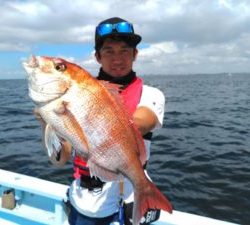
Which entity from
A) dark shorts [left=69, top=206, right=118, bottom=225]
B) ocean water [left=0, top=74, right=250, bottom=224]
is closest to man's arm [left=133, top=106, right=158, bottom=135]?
dark shorts [left=69, top=206, right=118, bottom=225]

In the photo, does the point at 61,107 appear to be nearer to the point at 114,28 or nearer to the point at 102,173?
the point at 102,173

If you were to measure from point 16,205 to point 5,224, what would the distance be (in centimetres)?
33

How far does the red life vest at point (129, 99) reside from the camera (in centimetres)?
385

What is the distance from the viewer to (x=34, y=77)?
2.91 metres

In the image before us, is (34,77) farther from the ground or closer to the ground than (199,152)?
farther from the ground

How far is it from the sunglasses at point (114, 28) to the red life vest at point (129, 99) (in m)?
0.52

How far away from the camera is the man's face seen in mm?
3945

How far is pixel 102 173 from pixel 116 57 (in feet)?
4.50

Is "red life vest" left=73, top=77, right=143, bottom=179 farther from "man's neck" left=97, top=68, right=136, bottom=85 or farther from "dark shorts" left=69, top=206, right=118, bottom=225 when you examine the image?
"dark shorts" left=69, top=206, right=118, bottom=225

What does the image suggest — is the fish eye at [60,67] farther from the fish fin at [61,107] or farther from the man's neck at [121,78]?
the man's neck at [121,78]

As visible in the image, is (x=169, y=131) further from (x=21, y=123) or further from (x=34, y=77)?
(x=34, y=77)

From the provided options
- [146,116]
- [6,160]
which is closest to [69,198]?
[146,116]

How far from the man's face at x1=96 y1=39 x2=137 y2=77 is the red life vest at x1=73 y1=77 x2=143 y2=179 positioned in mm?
163

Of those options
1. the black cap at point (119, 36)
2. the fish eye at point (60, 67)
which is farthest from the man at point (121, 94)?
the fish eye at point (60, 67)
